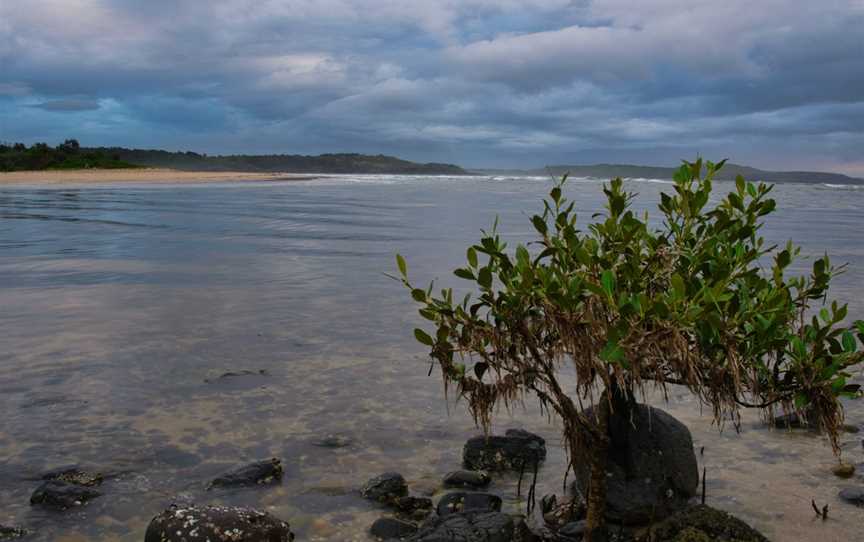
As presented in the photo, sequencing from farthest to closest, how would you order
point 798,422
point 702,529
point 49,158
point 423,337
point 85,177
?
point 49,158 < point 85,177 < point 798,422 < point 423,337 < point 702,529

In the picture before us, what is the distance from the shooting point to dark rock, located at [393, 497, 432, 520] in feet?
18.5

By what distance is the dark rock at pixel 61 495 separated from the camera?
562 centimetres

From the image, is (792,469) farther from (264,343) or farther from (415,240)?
(415,240)

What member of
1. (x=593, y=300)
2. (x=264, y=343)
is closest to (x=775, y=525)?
(x=593, y=300)

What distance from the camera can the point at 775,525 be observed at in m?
5.41

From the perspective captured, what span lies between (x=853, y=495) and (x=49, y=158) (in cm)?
7669

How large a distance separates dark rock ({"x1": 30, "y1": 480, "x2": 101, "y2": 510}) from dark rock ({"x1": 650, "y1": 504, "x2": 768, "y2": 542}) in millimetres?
4113

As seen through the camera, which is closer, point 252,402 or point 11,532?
point 11,532

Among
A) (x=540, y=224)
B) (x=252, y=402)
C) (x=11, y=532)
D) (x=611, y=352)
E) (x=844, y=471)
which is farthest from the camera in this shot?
(x=252, y=402)

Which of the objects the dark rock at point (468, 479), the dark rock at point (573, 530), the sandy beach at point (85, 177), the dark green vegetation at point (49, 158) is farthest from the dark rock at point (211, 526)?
the dark green vegetation at point (49, 158)

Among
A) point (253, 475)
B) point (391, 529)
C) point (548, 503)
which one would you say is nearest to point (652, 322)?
point (548, 503)

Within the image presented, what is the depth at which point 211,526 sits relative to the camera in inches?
190

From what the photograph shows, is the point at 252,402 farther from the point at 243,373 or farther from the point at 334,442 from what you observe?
the point at 334,442

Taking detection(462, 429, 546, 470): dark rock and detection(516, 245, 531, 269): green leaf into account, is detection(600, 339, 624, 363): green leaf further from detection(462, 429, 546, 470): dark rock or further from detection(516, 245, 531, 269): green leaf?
detection(462, 429, 546, 470): dark rock
